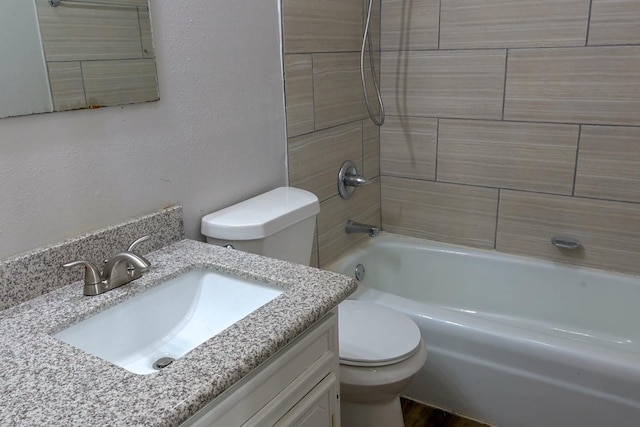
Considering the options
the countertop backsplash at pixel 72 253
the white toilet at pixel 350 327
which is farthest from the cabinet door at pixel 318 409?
the countertop backsplash at pixel 72 253

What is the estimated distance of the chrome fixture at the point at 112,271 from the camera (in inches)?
46.8

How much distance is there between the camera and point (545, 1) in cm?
209

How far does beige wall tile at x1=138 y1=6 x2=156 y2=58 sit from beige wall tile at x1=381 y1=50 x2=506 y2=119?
1.36 meters

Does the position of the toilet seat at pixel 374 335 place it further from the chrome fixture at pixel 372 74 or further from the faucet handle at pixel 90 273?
the chrome fixture at pixel 372 74

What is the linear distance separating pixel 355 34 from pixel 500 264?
47.5 inches

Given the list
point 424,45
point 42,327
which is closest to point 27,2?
point 42,327

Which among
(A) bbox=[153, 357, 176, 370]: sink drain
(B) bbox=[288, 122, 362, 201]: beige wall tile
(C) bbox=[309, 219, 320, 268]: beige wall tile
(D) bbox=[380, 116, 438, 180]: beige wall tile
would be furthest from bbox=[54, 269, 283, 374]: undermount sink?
(D) bbox=[380, 116, 438, 180]: beige wall tile

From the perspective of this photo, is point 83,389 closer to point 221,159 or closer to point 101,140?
point 101,140

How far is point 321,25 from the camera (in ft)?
6.70

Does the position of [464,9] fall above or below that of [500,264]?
above

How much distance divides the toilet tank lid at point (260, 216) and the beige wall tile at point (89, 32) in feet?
1.64

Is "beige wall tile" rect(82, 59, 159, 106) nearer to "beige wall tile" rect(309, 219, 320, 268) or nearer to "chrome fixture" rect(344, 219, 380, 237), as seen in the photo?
"beige wall tile" rect(309, 219, 320, 268)

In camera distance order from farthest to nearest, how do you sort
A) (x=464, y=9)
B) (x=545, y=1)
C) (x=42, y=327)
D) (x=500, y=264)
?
(x=500, y=264) → (x=464, y=9) → (x=545, y=1) → (x=42, y=327)

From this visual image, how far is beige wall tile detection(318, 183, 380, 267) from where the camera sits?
2.25 meters
